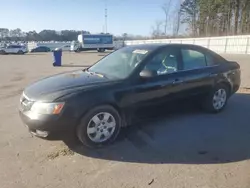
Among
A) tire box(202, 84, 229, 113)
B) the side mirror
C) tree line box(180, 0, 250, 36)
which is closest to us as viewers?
the side mirror

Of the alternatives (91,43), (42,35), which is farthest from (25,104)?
(42,35)

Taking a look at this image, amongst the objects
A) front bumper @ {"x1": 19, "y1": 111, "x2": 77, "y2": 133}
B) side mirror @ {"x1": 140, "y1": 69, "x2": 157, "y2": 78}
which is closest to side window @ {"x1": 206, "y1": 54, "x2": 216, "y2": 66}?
side mirror @ {"x1": 140, "y1": 69, "x2": 157, "y2": 78}

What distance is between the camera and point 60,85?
4020 millimetres

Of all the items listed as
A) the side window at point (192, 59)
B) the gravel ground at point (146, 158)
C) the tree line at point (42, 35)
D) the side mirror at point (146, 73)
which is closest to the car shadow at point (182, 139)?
the gravel ground at point (146, 158)

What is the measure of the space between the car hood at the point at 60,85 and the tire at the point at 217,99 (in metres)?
2.34

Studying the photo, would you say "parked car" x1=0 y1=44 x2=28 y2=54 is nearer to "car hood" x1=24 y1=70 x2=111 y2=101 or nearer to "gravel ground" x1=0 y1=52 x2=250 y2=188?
"gravel ground" x1=0 y1=52 x2=250 y2=188

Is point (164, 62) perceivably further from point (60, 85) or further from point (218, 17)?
point (218, 17)

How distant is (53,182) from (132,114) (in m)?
1.65

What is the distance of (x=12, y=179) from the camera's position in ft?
10.4

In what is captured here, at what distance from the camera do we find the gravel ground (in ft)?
10.3

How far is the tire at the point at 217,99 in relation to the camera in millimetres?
5398

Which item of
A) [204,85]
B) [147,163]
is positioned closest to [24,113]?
[147,163]

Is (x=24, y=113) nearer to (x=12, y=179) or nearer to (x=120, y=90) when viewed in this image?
(x=12, y=179)

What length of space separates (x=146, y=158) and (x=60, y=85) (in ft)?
5.42
